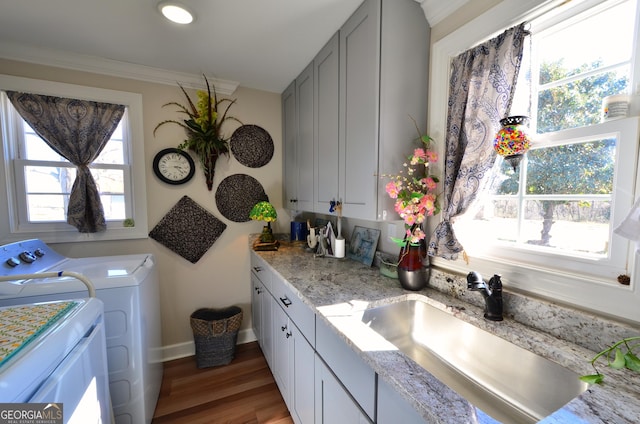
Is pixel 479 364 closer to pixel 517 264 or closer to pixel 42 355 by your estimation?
pixel 517 264

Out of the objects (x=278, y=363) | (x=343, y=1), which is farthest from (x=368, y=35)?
(x=278, y=363)

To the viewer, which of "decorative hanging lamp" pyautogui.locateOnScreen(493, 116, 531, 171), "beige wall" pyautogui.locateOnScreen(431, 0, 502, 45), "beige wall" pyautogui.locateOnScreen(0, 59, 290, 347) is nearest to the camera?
"decorative hanging lamp" pyautogui.locateOnScreen(493, 116, 531, 171)

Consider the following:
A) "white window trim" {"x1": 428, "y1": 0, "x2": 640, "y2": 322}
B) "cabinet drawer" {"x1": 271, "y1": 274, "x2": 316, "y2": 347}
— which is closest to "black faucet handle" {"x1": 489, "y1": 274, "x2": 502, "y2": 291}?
"white window trim" {"x1": 428, "y1": 0, "x2": 640, "y2": 322}

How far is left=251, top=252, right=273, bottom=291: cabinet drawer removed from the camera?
5.86ft

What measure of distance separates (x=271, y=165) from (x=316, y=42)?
118 cm

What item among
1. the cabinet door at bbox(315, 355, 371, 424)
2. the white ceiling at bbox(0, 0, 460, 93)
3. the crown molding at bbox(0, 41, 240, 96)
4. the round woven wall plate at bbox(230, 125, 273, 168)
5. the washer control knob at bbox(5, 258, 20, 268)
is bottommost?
the cabinet door at bbox(315, 355, 371, 424)

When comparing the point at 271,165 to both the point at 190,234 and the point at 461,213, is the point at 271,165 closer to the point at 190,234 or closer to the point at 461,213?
the point at 190,234

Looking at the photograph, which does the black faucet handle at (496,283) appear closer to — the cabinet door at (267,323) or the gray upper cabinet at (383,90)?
the gray upper cabinet at (383,90)

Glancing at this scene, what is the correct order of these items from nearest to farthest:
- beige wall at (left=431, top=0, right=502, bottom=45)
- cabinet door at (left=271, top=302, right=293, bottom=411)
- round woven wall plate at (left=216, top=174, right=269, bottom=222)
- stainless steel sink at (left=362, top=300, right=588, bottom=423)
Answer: stainless steel sink at (left=362, top=300, right=588, bottom=423), beige wall at (left=431, top=0, right=502, bottom=45), cabinet door at (left=271, top=302, right=293, bottom=411), round woven wall plate at (left=216, top=174, right=269, bottom=222)

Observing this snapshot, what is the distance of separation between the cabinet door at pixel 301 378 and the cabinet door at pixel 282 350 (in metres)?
0.06

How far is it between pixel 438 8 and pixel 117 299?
2.23m

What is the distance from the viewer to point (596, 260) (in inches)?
32.4

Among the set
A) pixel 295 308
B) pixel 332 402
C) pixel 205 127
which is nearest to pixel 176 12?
pixel 205 127

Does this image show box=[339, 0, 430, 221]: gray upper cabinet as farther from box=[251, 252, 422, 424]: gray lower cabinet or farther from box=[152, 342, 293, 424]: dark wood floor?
box=[152, 342, 293, 424]: dark wood floor
